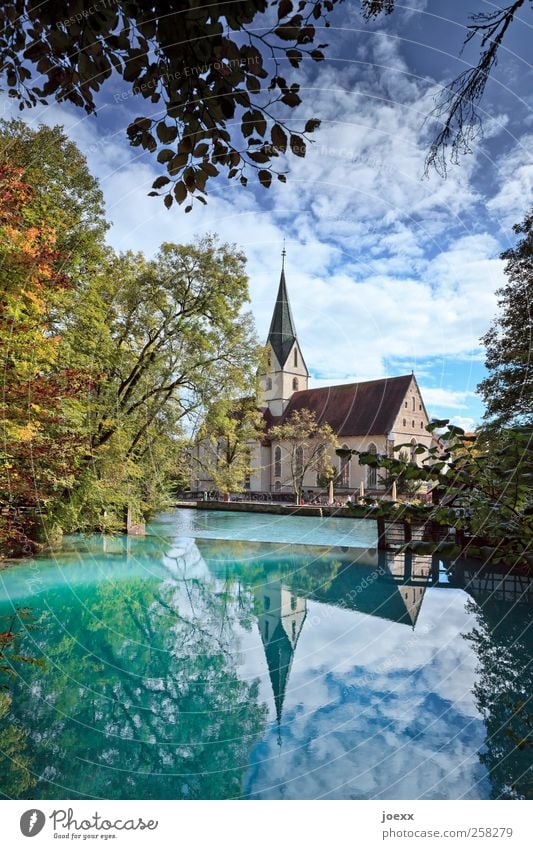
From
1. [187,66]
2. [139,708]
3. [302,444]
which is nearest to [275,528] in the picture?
[302,444]

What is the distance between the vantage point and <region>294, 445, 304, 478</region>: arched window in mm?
15030

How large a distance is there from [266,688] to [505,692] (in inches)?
65.6

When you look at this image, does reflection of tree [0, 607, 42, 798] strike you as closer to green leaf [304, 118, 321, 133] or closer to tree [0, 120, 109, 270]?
green leaf [304, 118, 321, 133]

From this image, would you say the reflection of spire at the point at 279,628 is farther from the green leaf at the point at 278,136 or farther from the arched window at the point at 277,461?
the arched window at the point at 277,461

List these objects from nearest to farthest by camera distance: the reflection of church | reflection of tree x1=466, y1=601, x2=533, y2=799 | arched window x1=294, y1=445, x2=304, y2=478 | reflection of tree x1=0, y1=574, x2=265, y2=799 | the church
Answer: reflection of tree x1=466, y1=601, x2=533, y2=799
reflection of tree x1=0, y1=574, x2=265, y2=799
the reflection of church
the church
arched window x1=294, y1=445, x2=304, y2=478

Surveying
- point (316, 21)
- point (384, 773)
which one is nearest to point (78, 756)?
A: point (384, 773)

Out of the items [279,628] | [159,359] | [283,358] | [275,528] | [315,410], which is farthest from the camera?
[315,410]

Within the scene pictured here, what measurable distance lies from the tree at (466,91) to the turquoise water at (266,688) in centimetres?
171

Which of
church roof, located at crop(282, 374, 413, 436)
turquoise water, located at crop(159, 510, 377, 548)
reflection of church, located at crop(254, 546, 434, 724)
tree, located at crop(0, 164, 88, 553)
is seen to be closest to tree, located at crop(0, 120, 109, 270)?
tree, located at crop(0, 164, 88, 553)

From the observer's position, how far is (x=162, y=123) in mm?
1006

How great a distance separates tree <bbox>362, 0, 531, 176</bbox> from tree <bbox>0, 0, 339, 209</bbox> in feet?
1.43

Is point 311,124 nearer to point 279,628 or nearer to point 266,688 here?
point 266,688

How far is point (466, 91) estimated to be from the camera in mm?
1383

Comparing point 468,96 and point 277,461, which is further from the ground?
point 468,96
